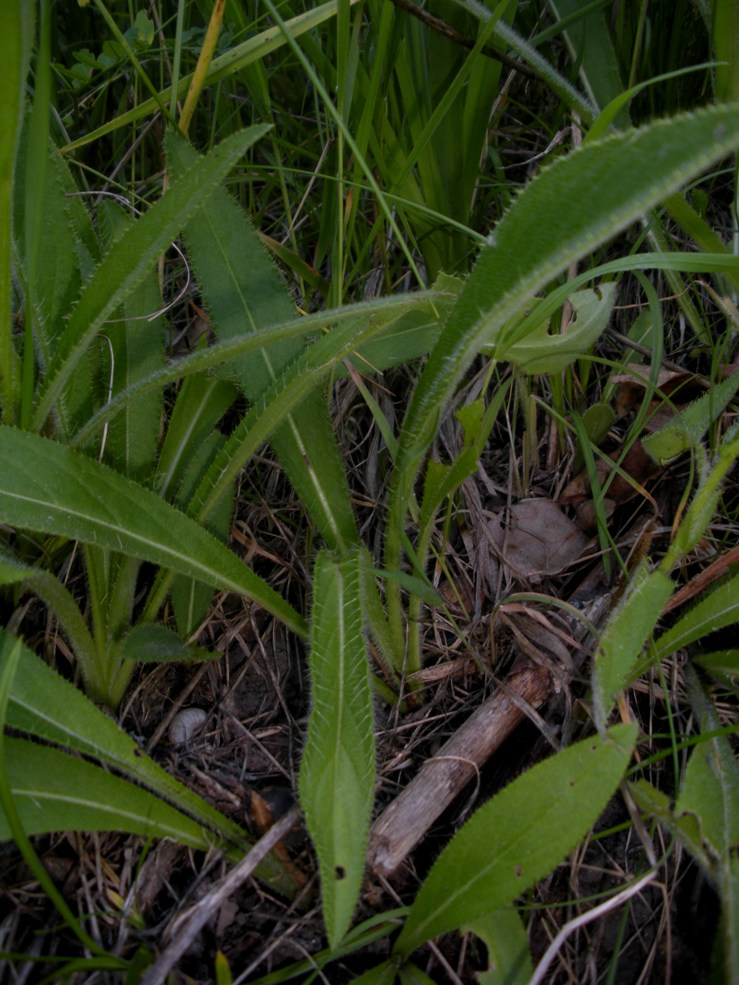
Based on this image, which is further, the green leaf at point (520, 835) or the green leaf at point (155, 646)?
the green leaf at point (155, 646)

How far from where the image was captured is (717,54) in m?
1.35

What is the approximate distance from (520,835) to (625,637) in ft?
0.94

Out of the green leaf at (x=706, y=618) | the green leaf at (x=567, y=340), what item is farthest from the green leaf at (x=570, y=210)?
the green leaf at (x=706, y=618)

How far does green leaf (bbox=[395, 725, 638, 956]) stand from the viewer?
90cm

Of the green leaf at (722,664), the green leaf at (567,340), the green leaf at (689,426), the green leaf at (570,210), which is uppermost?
the green leaf at (570,210)

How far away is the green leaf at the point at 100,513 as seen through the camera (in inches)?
40.6

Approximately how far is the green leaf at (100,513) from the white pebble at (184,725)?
250mm

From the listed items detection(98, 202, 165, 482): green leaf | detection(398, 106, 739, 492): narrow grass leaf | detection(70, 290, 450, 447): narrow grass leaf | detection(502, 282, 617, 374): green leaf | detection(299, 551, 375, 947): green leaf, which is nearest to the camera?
detection(398, 106, 739, 492): narrow grass leaf

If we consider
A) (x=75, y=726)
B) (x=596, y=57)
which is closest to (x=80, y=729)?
(x=75, y=726)

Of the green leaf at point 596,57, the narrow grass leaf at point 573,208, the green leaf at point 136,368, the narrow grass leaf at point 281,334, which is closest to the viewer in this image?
the narrow grass leaf at point 573,208

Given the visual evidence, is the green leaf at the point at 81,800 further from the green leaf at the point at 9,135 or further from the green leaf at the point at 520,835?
the green leaf at the point at 9,135

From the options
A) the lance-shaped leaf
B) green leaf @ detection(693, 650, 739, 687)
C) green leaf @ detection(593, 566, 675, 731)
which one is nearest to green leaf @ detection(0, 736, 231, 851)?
green leaf @ detection(593, 566, 675, 731)

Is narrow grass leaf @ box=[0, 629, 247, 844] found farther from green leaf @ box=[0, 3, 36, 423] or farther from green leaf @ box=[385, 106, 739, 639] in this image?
green leaf @ box=[385, 106, 739, 639]

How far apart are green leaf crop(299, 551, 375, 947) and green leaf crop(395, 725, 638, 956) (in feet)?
0.42
